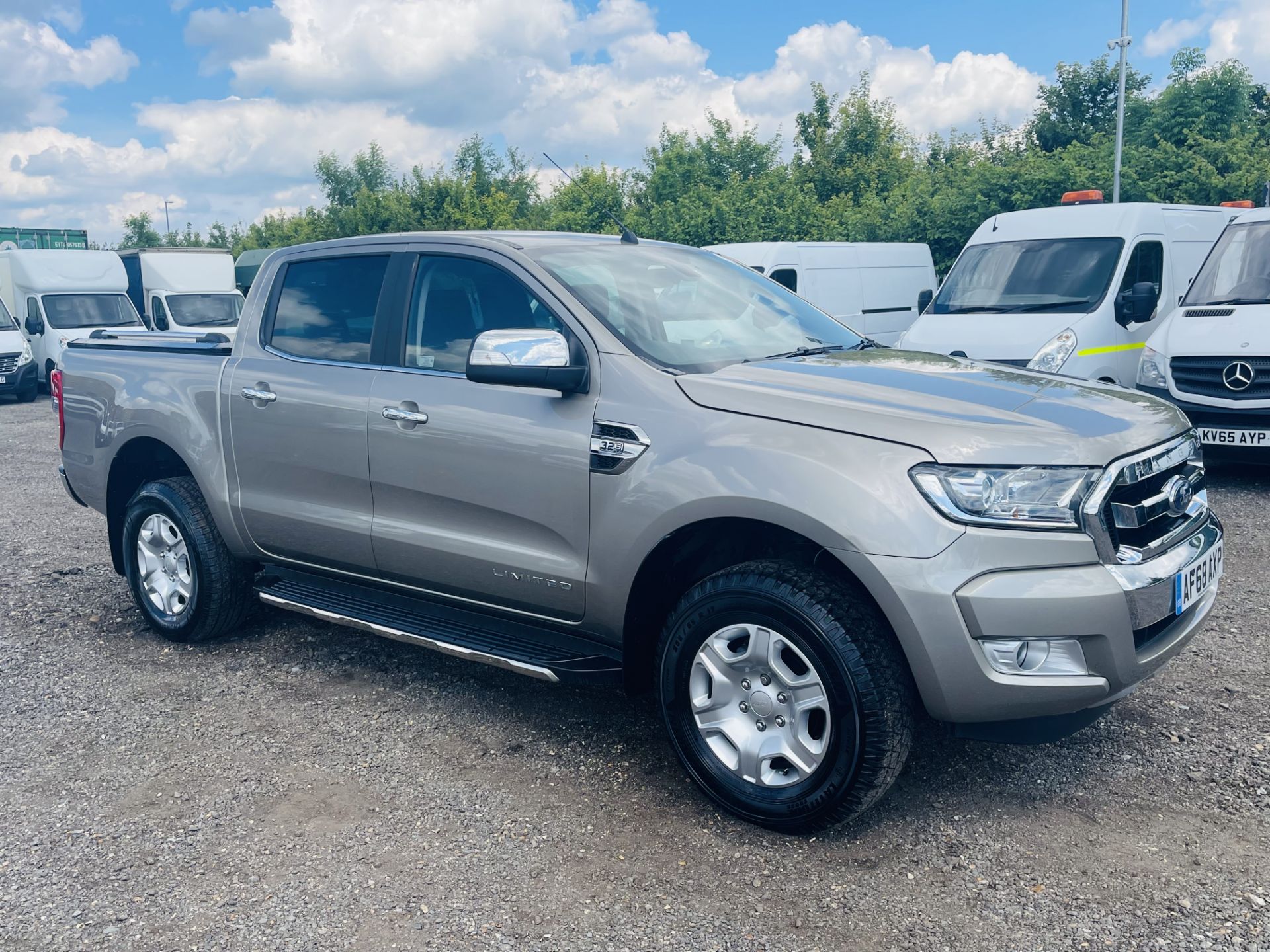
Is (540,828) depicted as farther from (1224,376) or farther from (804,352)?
(1224,376)

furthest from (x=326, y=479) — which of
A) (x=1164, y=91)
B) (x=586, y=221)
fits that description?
(x=586, y=221)

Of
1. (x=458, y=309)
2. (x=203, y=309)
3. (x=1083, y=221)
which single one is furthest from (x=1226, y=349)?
(x=203, y=309)

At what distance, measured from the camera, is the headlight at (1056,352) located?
8.53m

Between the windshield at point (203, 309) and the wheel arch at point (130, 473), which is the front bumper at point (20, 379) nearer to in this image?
the windshield at point (203, 309)

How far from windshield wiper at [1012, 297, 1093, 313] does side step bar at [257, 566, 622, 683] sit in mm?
6679

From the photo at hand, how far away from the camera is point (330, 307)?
450 cm

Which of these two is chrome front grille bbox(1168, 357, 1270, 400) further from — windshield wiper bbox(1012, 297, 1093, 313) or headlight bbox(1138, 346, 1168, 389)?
windshield wiper bbox(1012, 297, 1093, 313)

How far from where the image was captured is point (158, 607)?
200 inches

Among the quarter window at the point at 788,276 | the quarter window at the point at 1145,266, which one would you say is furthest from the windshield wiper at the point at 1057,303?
the quarter window at the point at 788,276

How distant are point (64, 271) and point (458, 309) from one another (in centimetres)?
1844

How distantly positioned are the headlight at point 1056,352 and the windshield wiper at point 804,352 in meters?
4.96

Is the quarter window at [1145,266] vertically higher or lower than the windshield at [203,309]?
higher

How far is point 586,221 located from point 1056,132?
14.0 m

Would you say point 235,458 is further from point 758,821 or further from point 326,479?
point 758,821
